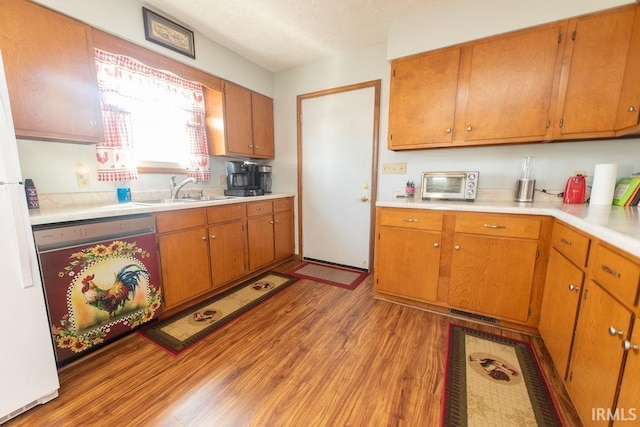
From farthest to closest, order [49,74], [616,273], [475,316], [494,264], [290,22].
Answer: [290,22] → [475,316] → [494,264] → [49,74] → [616,273]

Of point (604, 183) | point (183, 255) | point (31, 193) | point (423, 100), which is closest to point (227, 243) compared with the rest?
point (183, 255)

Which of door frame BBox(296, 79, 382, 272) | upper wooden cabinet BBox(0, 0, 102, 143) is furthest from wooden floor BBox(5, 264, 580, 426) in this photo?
upper wooden cabinet BBox(0, 0, 102, 143)

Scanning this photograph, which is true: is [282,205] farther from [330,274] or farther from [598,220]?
[598,220]

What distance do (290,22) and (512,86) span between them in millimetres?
1905

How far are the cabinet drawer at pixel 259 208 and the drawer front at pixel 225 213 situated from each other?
10 centimetres

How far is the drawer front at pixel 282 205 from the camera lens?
3061 millimetres

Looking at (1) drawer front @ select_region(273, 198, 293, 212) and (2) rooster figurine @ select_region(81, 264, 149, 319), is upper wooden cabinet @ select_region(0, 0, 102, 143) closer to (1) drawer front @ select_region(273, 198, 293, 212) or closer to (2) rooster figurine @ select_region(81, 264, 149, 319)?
(2) rooster figurine @ select_region(81, 264, 149, 319)

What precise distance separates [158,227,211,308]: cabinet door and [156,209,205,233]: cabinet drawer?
47 mm

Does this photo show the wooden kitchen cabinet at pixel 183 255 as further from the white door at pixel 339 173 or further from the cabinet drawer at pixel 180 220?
the white door at pixel 339 173

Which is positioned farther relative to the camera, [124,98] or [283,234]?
→ [283,234]

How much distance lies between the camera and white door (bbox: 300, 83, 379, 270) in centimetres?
282

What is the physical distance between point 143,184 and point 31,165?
676 millimetres

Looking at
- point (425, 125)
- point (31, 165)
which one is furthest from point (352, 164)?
point (31, 165)

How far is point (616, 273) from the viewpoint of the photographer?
0.91 meters
